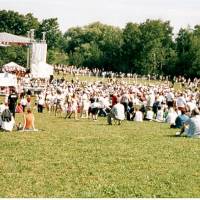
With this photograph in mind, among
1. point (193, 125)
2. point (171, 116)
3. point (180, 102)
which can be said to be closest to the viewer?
point (193, 125)

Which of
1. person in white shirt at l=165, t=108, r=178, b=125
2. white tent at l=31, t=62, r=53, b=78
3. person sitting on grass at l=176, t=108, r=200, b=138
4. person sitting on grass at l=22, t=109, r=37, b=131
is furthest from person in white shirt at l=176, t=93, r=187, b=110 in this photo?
white tent at l=31, t=62, r=53, b=78

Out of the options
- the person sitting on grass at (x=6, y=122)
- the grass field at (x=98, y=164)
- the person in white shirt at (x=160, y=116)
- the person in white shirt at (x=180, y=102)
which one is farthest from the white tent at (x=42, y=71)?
the grass field at (x=98, y=164)

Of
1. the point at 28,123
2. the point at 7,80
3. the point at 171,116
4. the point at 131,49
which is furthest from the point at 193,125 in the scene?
the point at 131,49

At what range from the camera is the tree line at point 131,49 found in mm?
93375

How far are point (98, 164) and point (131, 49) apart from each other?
8801 cm

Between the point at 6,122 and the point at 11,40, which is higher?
the point at 11,40

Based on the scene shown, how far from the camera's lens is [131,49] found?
10231 centimetres

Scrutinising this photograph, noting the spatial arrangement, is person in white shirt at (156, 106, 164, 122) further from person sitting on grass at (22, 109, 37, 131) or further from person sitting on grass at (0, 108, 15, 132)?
person sitting on grass at (0, 108, 15, 132)

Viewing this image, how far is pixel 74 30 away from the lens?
136m

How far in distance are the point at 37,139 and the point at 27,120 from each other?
10.5ft

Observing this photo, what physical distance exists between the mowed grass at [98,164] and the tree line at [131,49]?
65889mm

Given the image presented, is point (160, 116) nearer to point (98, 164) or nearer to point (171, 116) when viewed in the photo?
point (171, 116)

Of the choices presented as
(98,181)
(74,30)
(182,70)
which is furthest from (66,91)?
(74,30)

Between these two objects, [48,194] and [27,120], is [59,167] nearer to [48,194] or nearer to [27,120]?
[48,194]
